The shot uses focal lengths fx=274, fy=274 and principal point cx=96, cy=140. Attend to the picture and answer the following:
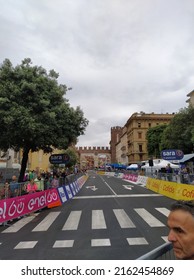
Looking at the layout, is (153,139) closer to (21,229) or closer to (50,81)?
(50,81)

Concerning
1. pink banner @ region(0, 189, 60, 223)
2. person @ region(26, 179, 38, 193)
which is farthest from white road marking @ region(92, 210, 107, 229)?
person @ region(26, 179, 38, 193)

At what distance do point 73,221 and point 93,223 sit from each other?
3.37 ft

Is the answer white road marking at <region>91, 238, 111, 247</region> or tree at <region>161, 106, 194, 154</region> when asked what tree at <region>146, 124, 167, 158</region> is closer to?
tree at <region>161, 106, 194, 154</region>

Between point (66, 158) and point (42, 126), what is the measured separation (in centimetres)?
550

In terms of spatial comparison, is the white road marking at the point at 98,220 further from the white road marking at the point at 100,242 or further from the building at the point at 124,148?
the building at the point at 124,148

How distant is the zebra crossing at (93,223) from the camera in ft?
24.7

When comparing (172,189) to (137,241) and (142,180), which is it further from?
(142,180)

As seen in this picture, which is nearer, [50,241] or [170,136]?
[50,241]

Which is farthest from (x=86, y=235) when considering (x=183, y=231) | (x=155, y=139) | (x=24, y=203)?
(x=155, y=139)

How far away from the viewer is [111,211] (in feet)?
42.4

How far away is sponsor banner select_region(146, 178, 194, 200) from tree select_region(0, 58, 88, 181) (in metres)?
7.69

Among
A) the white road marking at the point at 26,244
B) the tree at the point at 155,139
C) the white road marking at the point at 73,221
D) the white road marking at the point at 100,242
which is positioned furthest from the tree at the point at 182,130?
the white road marking at the point at 26,244

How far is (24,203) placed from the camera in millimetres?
12594
